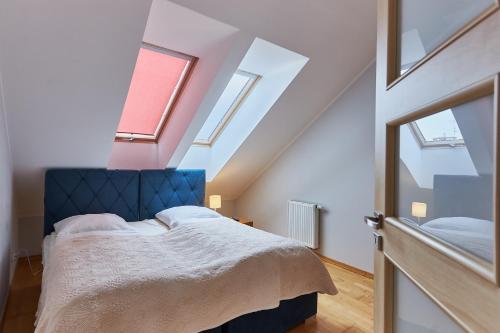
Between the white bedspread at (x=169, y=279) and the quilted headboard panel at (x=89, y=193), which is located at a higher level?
the quilted headboard panel at (x=89, y=193)

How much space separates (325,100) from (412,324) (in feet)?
9.17

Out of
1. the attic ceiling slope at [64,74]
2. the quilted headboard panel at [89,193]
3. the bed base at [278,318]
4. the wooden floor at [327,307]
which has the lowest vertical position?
the wooden floor at [327,307]

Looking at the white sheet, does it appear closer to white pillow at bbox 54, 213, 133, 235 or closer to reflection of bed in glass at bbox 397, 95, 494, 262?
reflection of bed in glass at bbox 397, 95, 494, 262

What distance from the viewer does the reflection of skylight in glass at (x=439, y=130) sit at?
0.69m

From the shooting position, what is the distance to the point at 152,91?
3.10 meters

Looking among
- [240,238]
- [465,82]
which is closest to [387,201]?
[465,82]

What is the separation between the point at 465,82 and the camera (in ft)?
1.95

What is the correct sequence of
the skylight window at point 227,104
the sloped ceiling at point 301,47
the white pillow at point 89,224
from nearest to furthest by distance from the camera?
the sloped ceiling at point 301,47 < the white pillow at point 89,224 < the skylight window at point 227,104

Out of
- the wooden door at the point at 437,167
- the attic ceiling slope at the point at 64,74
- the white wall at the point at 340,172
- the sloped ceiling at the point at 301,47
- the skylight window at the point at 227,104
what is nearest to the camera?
the wooden door at the point at 437,167

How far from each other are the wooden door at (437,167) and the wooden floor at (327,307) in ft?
4.20

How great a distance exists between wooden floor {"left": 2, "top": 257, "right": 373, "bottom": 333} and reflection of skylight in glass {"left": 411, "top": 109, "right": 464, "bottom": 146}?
185 cm

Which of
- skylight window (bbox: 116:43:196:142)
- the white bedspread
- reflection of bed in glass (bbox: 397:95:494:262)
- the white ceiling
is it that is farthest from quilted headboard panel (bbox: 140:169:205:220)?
reflection of bed in glass (bbox: 397:95:494:262)

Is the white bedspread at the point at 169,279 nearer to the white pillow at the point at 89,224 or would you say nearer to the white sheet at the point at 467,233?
the white pillow at the point at 89,224

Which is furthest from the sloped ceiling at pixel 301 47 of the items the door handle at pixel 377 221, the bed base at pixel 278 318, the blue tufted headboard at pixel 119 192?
the bed base at pixel 278 318
